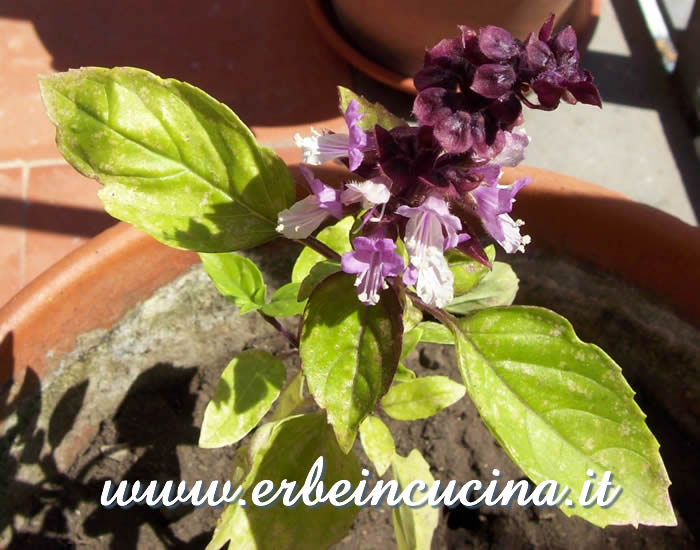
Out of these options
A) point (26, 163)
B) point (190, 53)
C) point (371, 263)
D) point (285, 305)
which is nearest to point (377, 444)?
point (285, 305)

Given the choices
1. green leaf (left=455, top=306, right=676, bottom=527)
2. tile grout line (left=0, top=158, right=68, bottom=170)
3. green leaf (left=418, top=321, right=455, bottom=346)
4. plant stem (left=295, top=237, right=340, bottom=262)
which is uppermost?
plant stem (left=295, top=237, right=340, bottom=262)

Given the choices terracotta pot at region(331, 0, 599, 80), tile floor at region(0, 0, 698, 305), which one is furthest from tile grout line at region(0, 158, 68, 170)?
terracotta pot at region(331, 0, 599, 80)

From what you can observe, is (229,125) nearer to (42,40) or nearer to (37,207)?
(37,207)

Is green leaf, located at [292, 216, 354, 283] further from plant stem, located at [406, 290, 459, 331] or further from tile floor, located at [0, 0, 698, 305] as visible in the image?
tile floor, located at [0, 0, 698, 305]

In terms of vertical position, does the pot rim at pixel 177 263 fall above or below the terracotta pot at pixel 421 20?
below

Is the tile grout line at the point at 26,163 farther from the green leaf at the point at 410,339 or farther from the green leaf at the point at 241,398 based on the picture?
the green leaf at the point at 410,339

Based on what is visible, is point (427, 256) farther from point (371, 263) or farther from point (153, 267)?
point (153, 267)

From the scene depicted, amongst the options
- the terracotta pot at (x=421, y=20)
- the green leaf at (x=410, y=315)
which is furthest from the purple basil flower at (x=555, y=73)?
the terracotta pot at (x=421, y=20)
